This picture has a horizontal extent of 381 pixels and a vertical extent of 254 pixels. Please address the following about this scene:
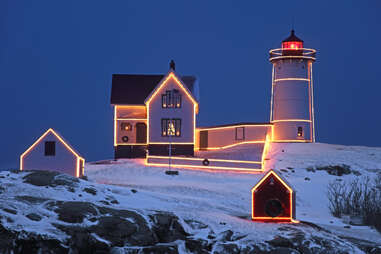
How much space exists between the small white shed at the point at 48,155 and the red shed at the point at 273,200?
560 inches

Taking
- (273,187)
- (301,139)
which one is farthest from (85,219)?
(301,139)

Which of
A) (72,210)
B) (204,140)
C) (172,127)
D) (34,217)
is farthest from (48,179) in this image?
(204,140)

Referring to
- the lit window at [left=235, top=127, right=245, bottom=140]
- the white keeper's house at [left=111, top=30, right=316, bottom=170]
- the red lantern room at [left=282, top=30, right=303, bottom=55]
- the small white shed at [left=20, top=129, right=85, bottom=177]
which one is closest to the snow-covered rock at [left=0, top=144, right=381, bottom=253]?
the small white shed at [left=20, top=129, right=85, bottom=177]

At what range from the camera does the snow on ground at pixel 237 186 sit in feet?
83.0

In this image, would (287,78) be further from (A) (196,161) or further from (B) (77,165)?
(B) (77,165)

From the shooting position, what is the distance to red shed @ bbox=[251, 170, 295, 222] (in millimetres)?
25078

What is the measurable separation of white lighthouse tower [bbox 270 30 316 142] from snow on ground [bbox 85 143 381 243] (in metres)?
1.96

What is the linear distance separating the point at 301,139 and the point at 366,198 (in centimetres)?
2857

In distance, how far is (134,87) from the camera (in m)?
57.2

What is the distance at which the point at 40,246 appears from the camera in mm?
18906

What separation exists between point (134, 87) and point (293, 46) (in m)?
16.1

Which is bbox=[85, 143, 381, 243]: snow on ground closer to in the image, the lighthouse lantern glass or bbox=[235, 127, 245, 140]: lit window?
bbox=[235, 127, 245, 140]: lit window

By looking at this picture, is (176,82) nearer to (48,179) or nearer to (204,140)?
(204,140)

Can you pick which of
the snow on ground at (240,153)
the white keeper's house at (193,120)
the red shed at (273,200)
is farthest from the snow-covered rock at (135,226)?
the white keeper's house at (193,120)
